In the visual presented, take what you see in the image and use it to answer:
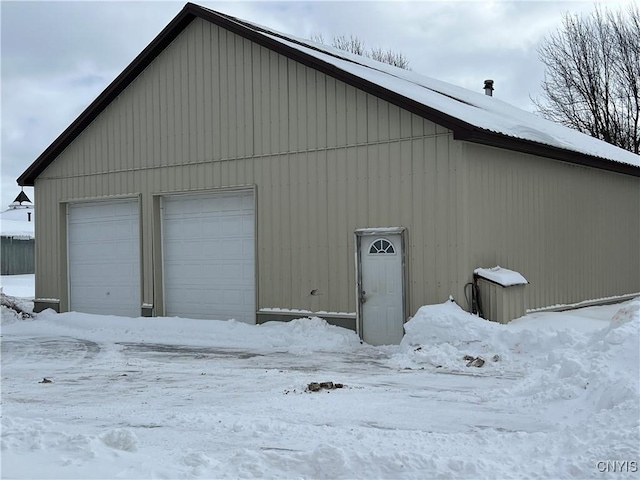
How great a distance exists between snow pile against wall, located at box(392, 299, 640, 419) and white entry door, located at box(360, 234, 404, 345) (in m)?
0.98

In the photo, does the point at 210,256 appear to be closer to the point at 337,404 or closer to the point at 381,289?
the point at 381,289

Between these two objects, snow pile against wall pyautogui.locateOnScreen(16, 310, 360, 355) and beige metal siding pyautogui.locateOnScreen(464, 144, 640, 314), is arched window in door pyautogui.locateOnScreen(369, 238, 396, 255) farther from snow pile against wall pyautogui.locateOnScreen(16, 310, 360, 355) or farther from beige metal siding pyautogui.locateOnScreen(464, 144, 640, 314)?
snow pile against wall pyautogui.locateOnScreen(16, 310, 360, 355)

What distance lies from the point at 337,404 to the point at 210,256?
8.06 metres

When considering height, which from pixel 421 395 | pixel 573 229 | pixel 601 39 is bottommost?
pixel 421 395

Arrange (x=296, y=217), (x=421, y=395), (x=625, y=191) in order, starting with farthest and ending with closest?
(x=625, y=191) < (x=296, y=217) < (x=421, y=395)

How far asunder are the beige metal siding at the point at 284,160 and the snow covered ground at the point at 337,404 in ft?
3.44

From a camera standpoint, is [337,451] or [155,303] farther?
[155,303]

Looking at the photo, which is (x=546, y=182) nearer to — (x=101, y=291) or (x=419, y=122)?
(x=419, y=122)

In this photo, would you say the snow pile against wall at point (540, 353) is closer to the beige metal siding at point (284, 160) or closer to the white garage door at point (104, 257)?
the beige metal siding at point (284, 160)

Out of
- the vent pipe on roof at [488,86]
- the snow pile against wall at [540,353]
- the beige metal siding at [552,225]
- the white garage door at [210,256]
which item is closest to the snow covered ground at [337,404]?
the snow pile against wall at [540,353]

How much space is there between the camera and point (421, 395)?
8.16 m

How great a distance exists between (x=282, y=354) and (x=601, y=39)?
31.8 meters

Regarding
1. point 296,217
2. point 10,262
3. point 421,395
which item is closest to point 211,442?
point 421,395

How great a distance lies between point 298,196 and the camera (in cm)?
1355
